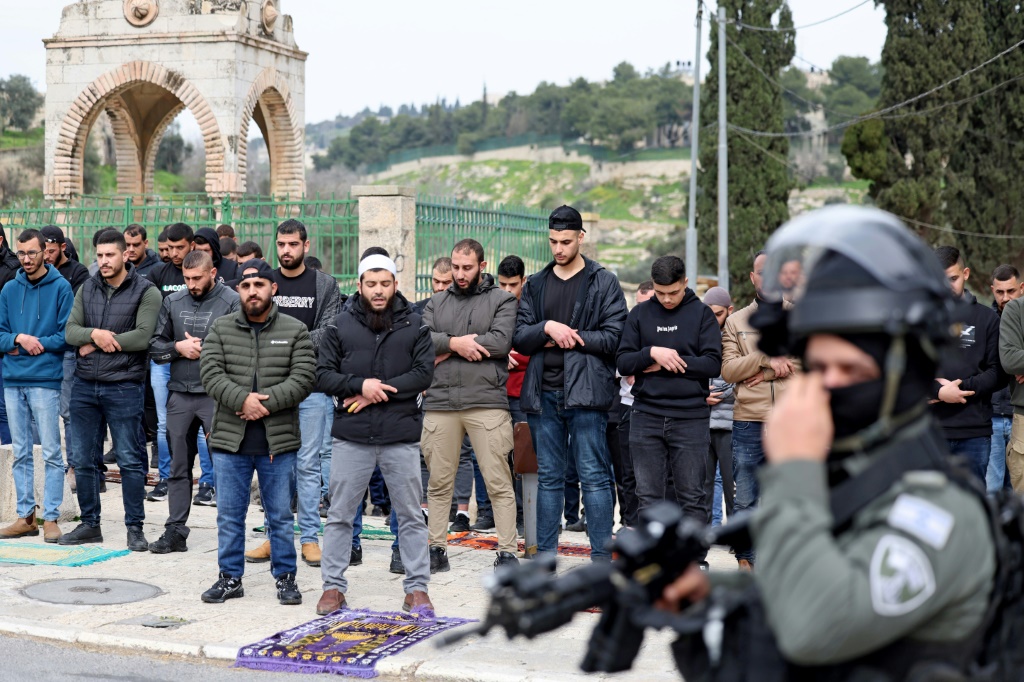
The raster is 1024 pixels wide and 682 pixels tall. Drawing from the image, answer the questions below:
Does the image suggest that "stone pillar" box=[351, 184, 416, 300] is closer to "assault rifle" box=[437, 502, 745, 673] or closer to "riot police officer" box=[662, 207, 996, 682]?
"assault rifle" box=[437, 502, 745, 673]

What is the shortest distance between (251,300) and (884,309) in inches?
226

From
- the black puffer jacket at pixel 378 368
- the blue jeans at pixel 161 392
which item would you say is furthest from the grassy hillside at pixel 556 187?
the black puffer jacket at pixel 378 368

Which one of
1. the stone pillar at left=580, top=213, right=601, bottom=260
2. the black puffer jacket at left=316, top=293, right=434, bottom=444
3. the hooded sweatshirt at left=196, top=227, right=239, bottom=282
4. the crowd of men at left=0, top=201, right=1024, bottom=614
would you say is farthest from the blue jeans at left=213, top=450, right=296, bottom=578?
the stone pillar at left=580, top=213, right=601, bottom=260

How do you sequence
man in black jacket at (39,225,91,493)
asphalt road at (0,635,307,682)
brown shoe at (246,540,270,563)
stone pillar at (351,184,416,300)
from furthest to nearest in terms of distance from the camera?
stone pillar at (351,184,416,300) → man in black jacket at (39,225,91,493) → brown shoe at (246,540,270,563) → asphalt road at (0,635,307,682)

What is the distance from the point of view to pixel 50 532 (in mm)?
8812

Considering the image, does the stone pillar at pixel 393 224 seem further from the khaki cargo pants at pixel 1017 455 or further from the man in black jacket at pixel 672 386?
the khaki cargo pants at pixel 1017 455

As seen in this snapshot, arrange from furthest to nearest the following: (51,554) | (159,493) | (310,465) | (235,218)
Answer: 1. (235,218)
2. (159,493)
3. (51,554)
4. (310,465)

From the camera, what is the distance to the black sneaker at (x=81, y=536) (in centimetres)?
873

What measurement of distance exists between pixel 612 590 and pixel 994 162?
3130 centimetres

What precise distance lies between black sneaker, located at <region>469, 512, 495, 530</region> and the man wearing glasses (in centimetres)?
315

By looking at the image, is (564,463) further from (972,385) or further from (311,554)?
(972,385)

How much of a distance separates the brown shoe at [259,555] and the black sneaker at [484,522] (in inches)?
73.5

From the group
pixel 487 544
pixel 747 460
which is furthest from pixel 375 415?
pixel 747 460

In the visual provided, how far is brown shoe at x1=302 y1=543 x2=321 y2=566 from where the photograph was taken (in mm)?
8242
